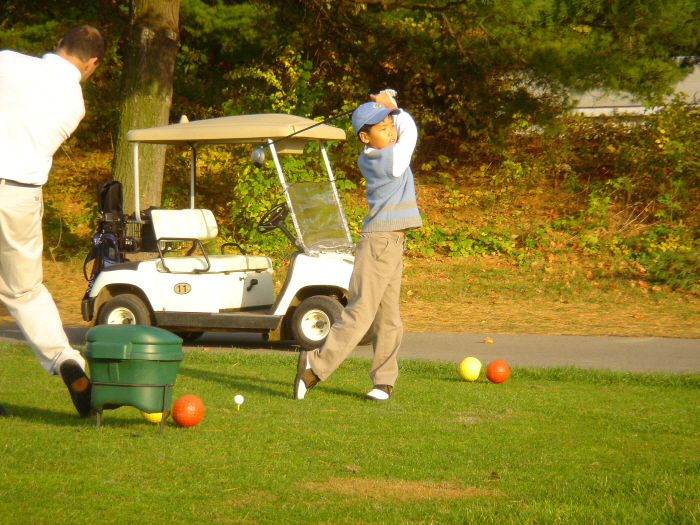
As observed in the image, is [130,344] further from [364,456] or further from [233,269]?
[233,269]

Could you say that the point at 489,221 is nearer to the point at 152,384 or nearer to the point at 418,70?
the point at 418,70

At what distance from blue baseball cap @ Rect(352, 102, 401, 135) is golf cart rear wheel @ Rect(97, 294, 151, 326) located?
11.8 feet

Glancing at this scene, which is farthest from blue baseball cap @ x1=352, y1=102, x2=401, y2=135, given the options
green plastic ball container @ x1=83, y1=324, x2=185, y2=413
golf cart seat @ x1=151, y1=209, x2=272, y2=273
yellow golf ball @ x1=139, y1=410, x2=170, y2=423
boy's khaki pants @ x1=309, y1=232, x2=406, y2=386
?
golf cart seat @ x1=151, y1=209, x2=272, y2=273

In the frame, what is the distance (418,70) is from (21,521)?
12809mm

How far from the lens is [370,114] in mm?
5133

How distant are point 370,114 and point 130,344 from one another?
2123mm

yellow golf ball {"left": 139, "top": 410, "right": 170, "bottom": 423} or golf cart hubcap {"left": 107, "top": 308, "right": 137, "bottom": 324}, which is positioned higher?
golf cart hubcap {"left": 107, "top": 308, "right": 137, "bottom": 324}

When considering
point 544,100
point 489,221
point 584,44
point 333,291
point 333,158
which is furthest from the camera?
point 333,158

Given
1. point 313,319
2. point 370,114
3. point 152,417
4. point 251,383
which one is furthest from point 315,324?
point 152,417

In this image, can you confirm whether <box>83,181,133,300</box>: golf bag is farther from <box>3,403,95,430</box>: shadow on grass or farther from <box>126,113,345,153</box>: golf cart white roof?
<box>3,403,95,430</box>: shadow on grass

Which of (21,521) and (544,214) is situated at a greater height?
(544,214)

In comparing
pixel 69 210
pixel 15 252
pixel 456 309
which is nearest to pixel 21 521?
pixel 15 252

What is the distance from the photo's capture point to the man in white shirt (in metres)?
4.28

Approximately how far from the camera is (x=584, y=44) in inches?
482
